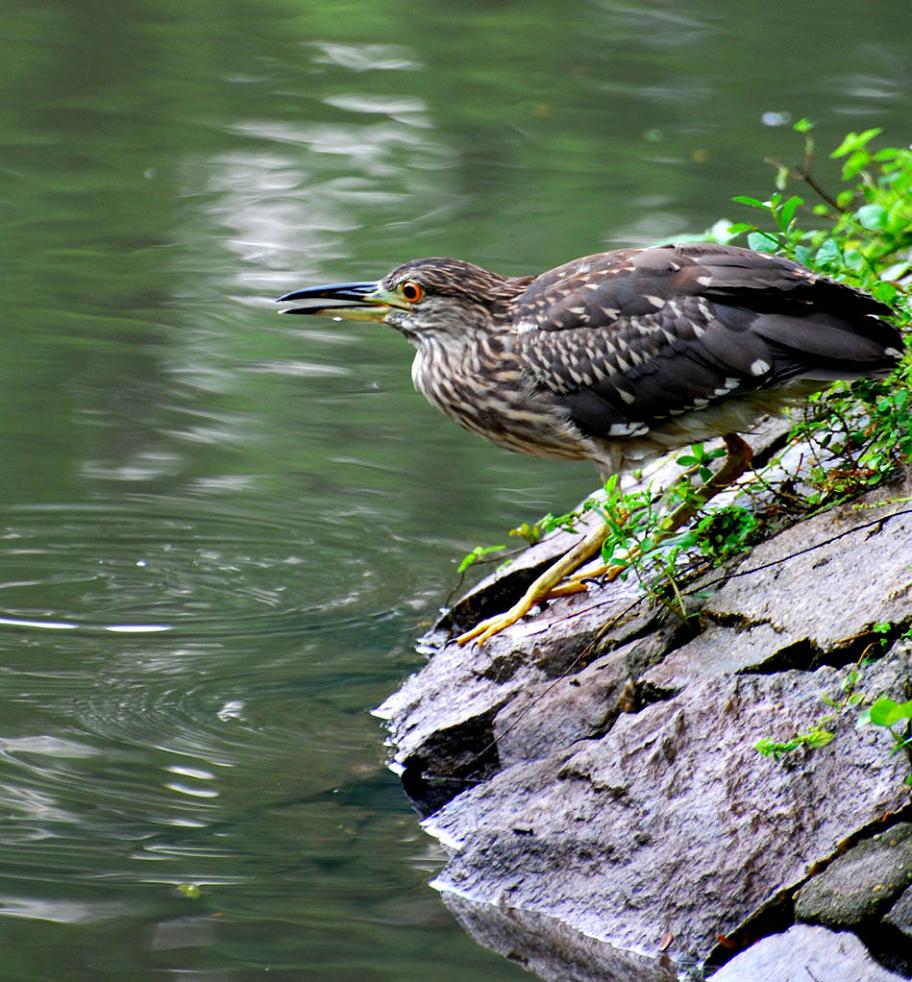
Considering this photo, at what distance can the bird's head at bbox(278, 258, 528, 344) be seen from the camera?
6113 mm

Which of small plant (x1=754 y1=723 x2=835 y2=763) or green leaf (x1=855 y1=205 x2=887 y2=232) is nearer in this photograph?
small plant (x1=754 y1=723 x2=835 y2=763)

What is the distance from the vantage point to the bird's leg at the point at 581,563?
557 centimetres

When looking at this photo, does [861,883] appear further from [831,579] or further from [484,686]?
[484,686]

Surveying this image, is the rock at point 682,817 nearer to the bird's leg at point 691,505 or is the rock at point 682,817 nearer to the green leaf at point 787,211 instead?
the bird's leg at point 691,505

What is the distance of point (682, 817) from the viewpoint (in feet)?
14.9

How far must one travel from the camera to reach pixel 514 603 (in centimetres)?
638

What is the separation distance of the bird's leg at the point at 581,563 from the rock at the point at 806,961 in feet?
5.09

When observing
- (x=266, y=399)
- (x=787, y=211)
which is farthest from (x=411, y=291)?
(x=266, y=399)

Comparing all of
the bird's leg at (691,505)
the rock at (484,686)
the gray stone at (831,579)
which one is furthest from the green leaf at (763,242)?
the rock at (484,686)

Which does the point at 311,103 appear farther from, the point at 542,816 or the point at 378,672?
the point at 542,816

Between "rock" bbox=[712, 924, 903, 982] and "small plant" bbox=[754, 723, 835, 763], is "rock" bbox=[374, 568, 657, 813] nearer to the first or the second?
"small plant" bbox=[754, 723, 835, 763]

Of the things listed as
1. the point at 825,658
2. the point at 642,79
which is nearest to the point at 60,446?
Answer: the point at 825,658

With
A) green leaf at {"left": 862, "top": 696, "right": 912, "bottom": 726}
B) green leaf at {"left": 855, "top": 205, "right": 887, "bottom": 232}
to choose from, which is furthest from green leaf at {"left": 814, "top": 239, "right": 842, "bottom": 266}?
green leaf at {"left": 862, "top": 696, "right": 912, "bottom": 726}

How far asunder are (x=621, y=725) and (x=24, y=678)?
2.12m
